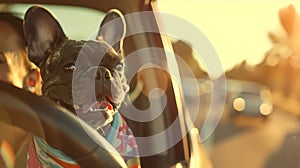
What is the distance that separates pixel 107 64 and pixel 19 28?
27 cm

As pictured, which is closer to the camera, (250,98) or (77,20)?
(77,20)

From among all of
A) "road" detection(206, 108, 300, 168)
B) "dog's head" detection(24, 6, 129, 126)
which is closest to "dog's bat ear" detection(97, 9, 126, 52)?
"dog's head" detection(24, 6, 129, 126)

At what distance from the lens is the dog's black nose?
1.77 metres

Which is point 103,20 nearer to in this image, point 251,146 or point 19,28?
point 19,28

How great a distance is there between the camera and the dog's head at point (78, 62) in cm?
174

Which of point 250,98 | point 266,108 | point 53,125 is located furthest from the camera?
point 266,108

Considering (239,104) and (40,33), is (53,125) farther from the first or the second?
(239,104)

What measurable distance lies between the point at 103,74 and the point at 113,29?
5.7 inches

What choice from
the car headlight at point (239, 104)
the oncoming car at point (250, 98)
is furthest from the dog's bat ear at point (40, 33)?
the car headlight at point (239, 104)

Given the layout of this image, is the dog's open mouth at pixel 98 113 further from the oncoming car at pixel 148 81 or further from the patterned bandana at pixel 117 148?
the oncoming car at pixel 148 81

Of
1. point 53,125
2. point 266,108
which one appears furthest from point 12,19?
point 266,108

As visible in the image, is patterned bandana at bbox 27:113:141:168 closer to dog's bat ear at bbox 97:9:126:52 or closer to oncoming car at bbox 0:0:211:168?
oncoming car at bbox 0:0:211:168

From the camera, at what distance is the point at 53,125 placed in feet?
3.05

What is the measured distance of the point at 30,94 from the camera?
3.10 ft
